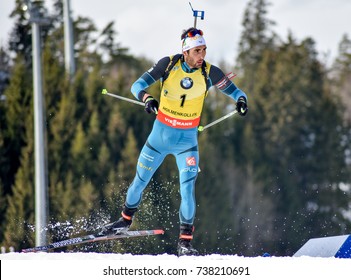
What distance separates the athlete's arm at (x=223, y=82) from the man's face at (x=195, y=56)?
0.29 m

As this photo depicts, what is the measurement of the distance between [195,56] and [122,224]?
7.42ft

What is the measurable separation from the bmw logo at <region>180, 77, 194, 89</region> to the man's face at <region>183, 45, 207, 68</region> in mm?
154

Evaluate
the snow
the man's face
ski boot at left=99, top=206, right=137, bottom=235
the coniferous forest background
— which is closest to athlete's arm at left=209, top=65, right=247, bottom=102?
the man's face

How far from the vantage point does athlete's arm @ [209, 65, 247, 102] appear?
10086 millimetres

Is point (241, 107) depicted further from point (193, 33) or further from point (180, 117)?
point (193, 33)

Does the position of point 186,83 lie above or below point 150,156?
above

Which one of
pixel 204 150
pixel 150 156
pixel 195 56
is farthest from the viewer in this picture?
pixel 204 150

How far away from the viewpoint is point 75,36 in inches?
1684

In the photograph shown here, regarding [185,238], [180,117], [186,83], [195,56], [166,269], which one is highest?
[195,56]

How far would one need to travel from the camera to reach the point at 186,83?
9836 millimetres

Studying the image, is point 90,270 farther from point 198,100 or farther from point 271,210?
point 271,210

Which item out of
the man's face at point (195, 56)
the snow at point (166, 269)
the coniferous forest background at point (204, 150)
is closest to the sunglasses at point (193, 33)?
the man's face at point (195, 56)

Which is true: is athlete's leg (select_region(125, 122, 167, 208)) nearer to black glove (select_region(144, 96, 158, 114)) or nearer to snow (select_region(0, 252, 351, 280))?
black glove (select_region(144, 96, 158, 114))

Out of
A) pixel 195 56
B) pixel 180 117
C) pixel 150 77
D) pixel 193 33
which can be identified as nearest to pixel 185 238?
pixel 180 117
